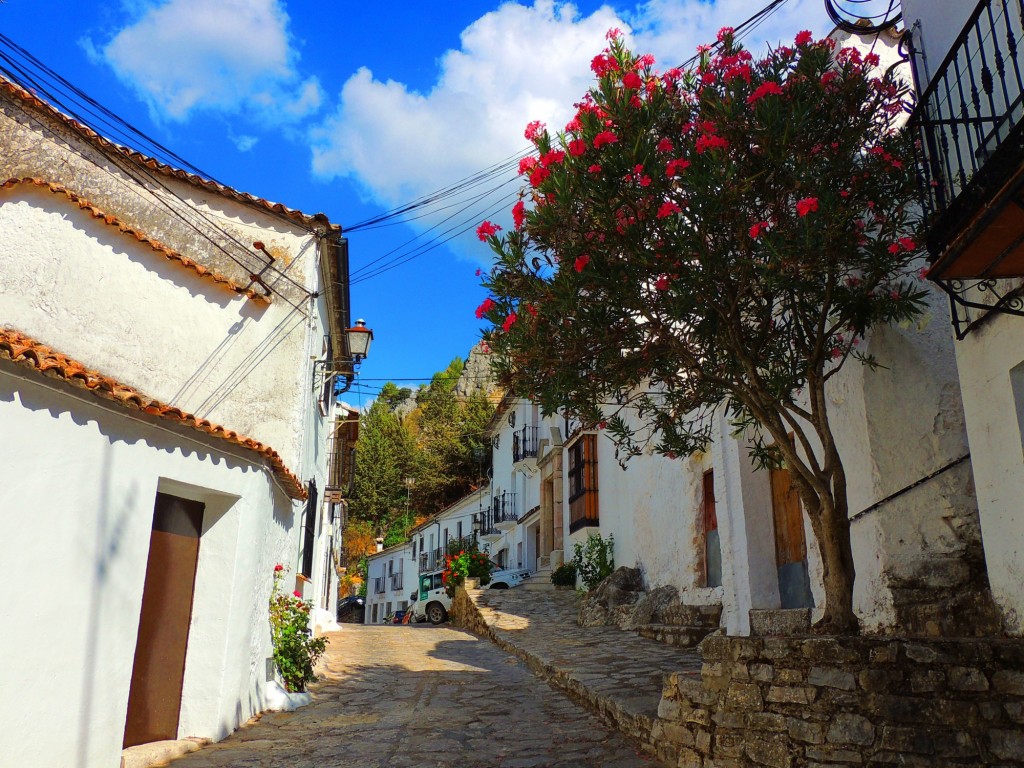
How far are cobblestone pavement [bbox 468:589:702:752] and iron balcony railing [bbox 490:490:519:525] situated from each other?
1128cm

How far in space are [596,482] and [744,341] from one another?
14.0 meters

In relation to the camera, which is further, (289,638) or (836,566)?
(289,638)

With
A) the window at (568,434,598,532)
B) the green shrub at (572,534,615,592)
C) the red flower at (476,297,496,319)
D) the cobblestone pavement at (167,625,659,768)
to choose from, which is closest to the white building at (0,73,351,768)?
the cobblestone pavement at (167,625,659,768)

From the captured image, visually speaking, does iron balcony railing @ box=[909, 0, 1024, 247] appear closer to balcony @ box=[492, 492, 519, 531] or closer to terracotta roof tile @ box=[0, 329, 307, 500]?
terracotta roof tile @ box=[0, 329, 307, 500]

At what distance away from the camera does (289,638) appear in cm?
854

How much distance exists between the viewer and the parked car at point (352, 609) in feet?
120

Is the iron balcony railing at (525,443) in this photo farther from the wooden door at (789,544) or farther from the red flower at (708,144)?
the red flower at (708,144)

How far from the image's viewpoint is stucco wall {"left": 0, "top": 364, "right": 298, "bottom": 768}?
4.71 meters

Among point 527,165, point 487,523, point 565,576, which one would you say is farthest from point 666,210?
point 487,523

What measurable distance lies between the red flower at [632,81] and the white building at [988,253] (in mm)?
1932

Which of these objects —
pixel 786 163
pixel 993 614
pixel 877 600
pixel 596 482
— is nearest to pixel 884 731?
pixel 993 614

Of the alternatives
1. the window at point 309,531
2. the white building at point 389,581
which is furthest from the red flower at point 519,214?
the white building at point 389,581

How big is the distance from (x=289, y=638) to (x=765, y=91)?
7099mm

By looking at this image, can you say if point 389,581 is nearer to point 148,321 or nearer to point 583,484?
point 583,484
